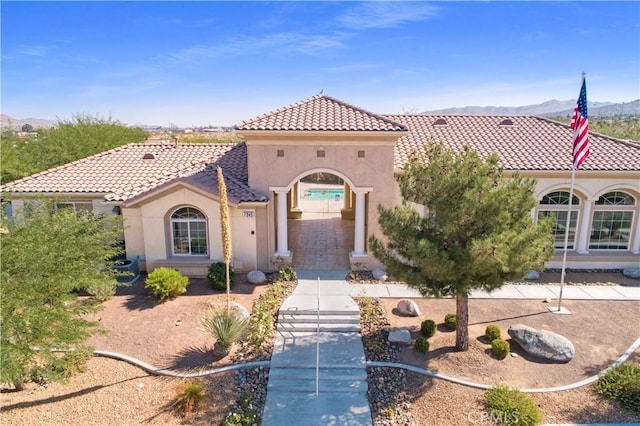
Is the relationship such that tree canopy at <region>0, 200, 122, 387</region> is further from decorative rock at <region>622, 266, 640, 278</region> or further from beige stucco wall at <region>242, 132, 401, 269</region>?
decorative rock at <region>622, 266, 640, 278</region>

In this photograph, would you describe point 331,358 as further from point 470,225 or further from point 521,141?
point 521,141

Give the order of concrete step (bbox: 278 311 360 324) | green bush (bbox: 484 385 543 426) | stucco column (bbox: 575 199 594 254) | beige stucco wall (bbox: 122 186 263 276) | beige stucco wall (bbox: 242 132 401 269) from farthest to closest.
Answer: stucco column (bbox: 575 199 594 254), beige stucco wall (bbox: 242 132 401 269), beige stucco wall (bbox: 122 186 263 276), concrete step (bbox: 278 311 360 324), green bush (bbox: 484 385 543 426)

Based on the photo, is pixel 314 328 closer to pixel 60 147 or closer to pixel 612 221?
pixel 612 221

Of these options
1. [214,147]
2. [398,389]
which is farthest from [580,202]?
[214,147]

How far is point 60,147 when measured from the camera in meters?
35.1

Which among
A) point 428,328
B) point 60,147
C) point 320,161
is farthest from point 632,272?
point 60,147

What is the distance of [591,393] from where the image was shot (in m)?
11.8

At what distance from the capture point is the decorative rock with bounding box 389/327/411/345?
13.9 m

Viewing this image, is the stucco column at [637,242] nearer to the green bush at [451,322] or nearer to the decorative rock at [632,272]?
the decorative rock at [632,272]

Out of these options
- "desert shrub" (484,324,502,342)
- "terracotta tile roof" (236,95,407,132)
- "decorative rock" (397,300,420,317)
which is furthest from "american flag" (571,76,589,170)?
"decorative rock" (397,300,420,317)

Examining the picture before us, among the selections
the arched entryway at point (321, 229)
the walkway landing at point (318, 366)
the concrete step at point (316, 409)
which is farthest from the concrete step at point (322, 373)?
the arched entryway at point (321, 229)

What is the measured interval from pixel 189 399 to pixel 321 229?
1737 centimetres

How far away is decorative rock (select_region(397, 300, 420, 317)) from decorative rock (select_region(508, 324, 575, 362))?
3.45m

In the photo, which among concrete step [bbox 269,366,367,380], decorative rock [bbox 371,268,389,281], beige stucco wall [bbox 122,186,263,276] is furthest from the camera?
decorative rock [bbox 371,268,389,281]
